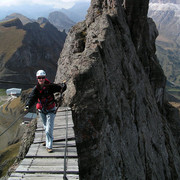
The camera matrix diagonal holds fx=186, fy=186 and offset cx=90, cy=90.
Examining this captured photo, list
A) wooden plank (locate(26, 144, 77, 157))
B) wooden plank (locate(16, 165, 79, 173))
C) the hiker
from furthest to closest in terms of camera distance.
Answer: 1. the hiker
2. wooden plank (locate(26, 144, 77, 157))
3. wooden plank (locate(16, 165, 79, 173))

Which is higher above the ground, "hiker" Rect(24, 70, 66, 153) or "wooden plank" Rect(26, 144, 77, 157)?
"hiker" Rect(24, 70, 66, 153)

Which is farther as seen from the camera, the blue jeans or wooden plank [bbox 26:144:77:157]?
the blue jeans

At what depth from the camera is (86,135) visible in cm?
1268

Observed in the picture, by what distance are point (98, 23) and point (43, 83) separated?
13.9 m

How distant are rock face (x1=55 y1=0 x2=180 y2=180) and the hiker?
8.86 feet

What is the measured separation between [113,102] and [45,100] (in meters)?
7.06

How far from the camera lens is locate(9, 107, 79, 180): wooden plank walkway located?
853 cm

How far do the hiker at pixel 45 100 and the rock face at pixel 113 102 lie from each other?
270 centimetres

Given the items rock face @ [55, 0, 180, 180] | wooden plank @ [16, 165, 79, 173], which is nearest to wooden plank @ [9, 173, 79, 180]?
wooden plank @ [16, 165, 79, 173]

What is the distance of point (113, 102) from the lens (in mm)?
15945

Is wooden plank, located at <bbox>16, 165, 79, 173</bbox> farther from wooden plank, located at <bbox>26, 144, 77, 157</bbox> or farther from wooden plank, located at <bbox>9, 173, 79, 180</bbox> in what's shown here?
wooden plank, located at <bbox>26, 144, 77, 157</bbox>

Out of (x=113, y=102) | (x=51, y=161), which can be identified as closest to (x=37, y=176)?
(x=51, y=161)

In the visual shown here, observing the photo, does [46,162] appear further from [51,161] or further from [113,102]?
[113,102]

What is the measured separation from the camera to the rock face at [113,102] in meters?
12.9
